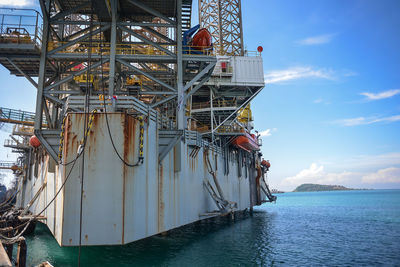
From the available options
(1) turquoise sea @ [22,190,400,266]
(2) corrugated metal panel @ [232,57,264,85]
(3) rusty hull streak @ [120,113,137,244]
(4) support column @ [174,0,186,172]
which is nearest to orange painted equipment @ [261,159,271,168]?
(2) corrugated metal panel @ [232,57,264,85]

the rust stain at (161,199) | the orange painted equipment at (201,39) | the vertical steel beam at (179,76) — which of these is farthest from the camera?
the orange painted equipment at (201,39)

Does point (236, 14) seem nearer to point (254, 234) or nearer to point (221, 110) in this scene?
point (221, 110)

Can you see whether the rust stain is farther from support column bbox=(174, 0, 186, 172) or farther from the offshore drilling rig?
support column bbox=(174, 0, 186, 172)

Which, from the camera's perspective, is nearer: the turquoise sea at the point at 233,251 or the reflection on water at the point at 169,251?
the reflection on water at the point at 169,251

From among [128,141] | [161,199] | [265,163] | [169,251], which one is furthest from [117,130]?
[265,163]

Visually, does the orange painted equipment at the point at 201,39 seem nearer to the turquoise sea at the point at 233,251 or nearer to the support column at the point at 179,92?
the support column at the point at 179,92

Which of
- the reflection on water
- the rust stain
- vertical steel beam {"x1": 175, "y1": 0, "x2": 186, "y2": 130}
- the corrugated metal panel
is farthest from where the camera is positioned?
the corrugated metal panel

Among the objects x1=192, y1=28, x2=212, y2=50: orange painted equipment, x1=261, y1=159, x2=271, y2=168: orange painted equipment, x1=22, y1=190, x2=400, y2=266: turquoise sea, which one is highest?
x1=192, y1=28, x2=212, y2=50: orange painted equipment

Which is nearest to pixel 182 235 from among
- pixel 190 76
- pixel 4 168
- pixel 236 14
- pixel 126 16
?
pixel 190 76

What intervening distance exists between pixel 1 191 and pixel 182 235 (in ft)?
282

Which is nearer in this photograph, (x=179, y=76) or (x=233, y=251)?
(x=179, y=76)

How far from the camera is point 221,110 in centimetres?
3153

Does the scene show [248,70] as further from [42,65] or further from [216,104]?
[42,65]

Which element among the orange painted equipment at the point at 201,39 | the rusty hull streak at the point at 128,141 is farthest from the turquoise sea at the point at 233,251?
the orange painted equipment at the point at 201,39
